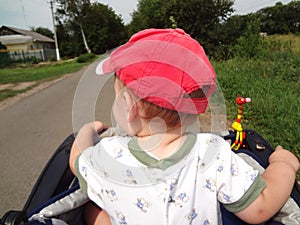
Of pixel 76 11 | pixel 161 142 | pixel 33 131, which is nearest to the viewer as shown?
pixel 161 142

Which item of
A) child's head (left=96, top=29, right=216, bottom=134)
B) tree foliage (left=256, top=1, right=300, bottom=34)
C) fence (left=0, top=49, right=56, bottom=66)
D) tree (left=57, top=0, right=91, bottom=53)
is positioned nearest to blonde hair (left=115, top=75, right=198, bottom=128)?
child's head (left=96, top=29, right=216, bottom=134)

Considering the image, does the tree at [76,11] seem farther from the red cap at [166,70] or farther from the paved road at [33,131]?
the red cap at [166,70]

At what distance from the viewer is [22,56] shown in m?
28.4

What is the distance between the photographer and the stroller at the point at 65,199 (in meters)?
0.94

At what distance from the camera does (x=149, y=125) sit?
2.55ft

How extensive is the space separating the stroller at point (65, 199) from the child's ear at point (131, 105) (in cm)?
15

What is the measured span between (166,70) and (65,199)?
2.20 feet

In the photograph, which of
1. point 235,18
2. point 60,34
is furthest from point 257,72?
point 60,34

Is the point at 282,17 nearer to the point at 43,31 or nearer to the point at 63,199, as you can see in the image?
the point at 43,31

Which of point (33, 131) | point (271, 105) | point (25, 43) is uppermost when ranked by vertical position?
point (271, 105)

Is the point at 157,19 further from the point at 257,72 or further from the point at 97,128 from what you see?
the point at 97,128

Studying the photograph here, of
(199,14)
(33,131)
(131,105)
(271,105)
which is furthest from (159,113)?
(199,14)

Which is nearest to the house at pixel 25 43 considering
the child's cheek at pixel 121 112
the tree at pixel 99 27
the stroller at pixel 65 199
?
the tree at pixel 99 27

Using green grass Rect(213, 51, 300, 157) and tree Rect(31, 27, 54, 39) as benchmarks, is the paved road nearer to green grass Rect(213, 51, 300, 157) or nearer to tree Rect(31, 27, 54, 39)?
green grass Rect(213, 51, 300, 157)
